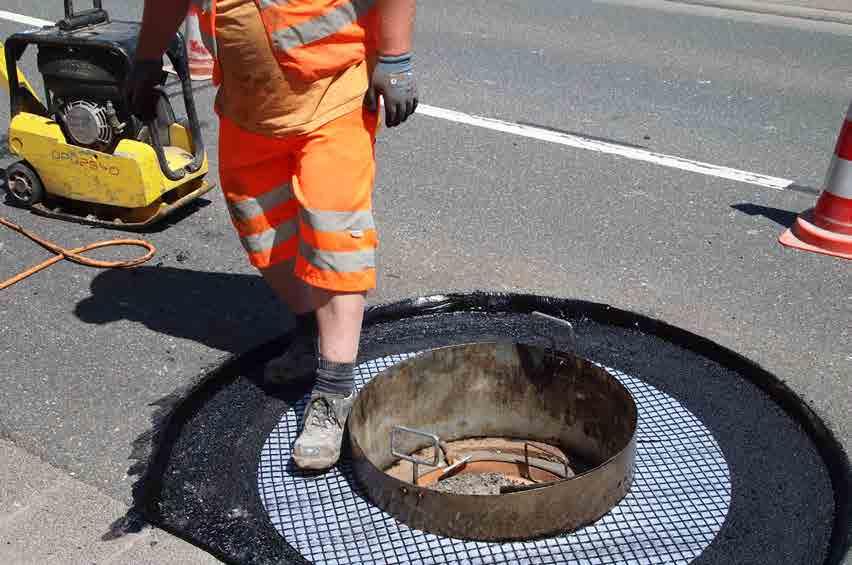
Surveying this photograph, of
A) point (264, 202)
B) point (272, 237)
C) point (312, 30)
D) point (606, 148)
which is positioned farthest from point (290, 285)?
point (606, 148)

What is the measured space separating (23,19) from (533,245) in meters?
6.60

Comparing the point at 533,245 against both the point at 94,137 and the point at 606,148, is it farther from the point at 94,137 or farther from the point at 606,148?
the point at 94,137

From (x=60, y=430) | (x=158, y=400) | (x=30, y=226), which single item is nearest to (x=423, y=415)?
(x=158, y=400)

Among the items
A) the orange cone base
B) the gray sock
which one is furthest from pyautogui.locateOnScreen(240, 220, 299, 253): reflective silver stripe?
the orange cone base

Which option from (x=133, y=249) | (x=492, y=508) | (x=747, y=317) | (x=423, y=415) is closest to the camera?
(x=492, y=508)

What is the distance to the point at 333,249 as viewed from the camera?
278 cm

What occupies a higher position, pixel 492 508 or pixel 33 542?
pixel 492 508

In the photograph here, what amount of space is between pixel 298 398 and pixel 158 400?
1.56 ft

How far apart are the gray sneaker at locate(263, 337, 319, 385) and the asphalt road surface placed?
1.08ft

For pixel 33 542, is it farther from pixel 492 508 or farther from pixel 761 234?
pixel 761 234

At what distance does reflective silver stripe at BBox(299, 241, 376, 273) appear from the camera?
2785mm

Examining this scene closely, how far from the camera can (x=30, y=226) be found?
4.74 metres

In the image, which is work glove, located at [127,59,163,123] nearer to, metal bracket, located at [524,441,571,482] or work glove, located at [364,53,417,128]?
work glove, located at [364,53,417,128]

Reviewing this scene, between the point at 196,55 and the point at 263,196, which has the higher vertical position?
the point at 263,196
